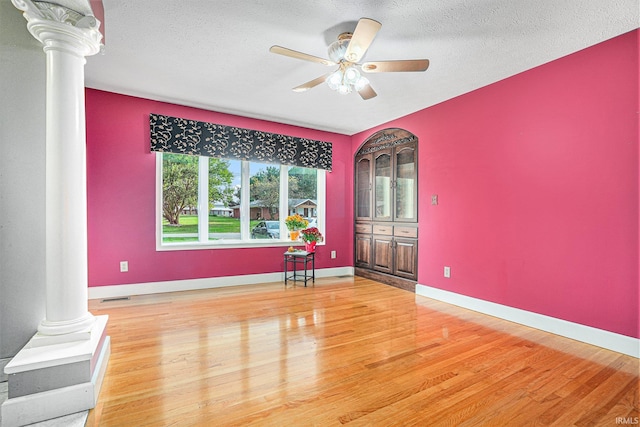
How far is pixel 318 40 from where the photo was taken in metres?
2.59

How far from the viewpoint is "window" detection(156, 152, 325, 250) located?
427cm

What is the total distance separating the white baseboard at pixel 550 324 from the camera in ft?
8.03

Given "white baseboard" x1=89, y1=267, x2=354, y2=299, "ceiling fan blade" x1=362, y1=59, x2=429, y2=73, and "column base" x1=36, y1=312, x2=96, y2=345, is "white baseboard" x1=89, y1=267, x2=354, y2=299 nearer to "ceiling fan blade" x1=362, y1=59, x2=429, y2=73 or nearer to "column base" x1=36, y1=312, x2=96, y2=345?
"column base" x1=36, y1=312, x2=96, y2=345

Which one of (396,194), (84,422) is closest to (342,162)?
(396,194)

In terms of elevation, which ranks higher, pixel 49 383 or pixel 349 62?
pixel 349 62

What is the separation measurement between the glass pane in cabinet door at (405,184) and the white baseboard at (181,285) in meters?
1.79

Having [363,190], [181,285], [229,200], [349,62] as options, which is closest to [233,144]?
[229,200]

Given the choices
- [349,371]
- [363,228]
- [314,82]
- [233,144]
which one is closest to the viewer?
[349,371]

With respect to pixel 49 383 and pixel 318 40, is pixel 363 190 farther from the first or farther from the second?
pixel 49 383

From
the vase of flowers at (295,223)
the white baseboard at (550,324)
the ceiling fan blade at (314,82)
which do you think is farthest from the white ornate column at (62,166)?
the white baseboard at (550,324)

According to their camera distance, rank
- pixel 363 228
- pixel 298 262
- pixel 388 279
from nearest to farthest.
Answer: pixel 388 279
pixel 298 262
pixel 363 228

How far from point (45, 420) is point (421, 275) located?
392cm

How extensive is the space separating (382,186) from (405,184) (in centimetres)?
49

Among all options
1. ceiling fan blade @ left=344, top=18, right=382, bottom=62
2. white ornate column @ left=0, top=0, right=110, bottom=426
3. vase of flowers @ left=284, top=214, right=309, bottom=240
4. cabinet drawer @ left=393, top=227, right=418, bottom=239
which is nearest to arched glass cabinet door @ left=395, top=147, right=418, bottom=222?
cabinet drawer @ left=393, top=227, right=418, bottom=239
